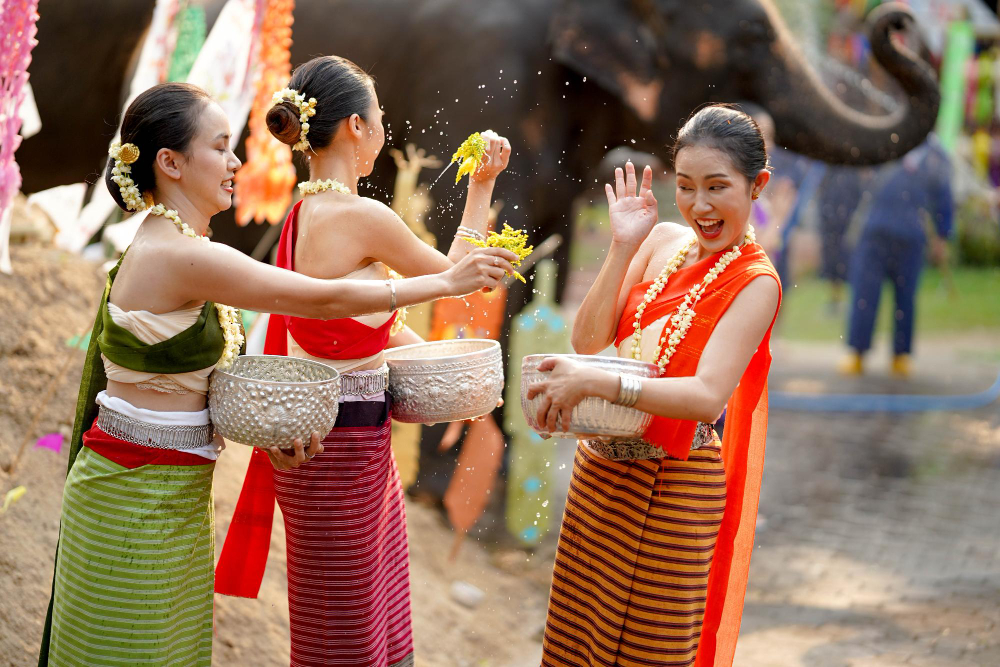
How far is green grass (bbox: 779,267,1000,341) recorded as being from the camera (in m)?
11.4

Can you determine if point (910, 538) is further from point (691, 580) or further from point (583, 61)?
point (691, 580)

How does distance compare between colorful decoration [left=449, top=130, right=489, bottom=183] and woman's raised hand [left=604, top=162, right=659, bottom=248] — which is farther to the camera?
colorful decoration [left=449, top=130, right=489, bottom=183]

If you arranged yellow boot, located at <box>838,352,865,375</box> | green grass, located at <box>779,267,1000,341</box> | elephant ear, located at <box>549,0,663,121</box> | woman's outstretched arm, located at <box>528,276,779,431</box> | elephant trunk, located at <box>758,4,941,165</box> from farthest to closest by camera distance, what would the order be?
green grass, located at <box>779,267,1000,341</box>, yellow boot, located at <box>838,352,865,375</box>, elephant trunk, located at <box>758,4,941,165</box>, elephant ear, located at <box>549,0,663,121</box>, woman's outstretched arm, located at <box>528,276,779,431</box>

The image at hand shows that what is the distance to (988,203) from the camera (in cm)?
1477

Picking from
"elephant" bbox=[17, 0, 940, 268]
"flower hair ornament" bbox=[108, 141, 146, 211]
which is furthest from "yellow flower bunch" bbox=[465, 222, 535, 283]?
"elephant" bbox=[17, 0, 940, 268]

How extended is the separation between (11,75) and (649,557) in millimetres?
2691

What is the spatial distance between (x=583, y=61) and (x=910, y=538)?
2.92 meters

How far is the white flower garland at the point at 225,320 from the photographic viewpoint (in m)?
2.05

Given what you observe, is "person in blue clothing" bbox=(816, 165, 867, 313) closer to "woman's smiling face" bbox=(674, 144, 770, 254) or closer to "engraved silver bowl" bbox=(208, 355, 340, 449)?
"woman's smiling face" bbox=(674, 144, 770, 254)

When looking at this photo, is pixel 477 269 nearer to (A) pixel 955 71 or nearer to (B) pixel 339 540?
(B) pixel 339 540

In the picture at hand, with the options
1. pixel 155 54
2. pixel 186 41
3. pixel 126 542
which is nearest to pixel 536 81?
pixel 186 41

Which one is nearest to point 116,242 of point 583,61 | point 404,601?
point 583,61

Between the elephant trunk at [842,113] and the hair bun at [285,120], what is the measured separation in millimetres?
3299

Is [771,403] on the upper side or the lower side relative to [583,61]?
lower
